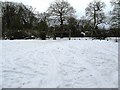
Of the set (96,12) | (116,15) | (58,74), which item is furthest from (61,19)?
(58,74)

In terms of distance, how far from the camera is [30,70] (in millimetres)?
7137

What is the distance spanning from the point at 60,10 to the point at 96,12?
8010mm

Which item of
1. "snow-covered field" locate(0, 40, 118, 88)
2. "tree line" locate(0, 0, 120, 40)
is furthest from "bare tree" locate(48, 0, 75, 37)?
"snow-covered field" locate(0, 40, 118, 88)

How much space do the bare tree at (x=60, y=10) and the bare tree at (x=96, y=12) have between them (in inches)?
148

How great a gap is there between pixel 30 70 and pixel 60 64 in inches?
55.4

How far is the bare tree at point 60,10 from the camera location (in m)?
→ 49.6

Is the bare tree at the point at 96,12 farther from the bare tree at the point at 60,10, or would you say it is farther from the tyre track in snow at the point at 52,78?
the tyre track in snow at the point at 52,78

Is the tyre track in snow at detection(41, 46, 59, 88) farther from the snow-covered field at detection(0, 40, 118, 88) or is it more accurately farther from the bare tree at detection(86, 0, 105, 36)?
the bare tree at detection(86, 0, 105, 36)

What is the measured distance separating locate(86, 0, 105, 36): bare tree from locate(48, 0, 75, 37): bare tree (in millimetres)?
3761

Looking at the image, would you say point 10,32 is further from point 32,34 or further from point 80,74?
point 80,74

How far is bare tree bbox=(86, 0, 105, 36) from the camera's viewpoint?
48656 millimetres

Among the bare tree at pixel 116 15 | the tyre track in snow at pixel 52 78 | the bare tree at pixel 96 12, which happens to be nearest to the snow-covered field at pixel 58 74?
the tyre track in snow at pixel 52 78

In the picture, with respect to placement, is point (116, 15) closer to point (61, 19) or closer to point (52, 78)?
point (61, 19)

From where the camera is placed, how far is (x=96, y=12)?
49.3m
